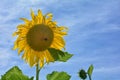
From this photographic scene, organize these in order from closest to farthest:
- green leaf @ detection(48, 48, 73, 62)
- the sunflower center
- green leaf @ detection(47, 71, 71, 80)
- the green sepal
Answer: green leaf @ detection(48, 48, 73, 62)
the sunflower center
green leaf @ detection(47, 71, 71, 80)
the green sepal

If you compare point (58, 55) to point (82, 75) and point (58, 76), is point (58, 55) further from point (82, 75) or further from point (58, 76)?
point (82, 75)

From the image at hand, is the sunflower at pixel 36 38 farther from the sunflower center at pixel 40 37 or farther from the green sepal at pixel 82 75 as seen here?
the green sepal at pixel 82 75

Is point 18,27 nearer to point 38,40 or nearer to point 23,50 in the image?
point 23,50

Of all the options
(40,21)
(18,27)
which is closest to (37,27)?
(40,21)

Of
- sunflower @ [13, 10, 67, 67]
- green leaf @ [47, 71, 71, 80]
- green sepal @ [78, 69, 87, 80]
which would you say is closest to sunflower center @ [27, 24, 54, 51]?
sunflower @ [13, 10, 67, 67]

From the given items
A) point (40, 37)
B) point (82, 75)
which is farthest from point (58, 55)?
point (82, 75)

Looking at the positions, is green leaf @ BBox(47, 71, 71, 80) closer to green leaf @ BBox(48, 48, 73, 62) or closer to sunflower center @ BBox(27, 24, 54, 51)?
green leaf @ BBox(48, 48, 73, 62)

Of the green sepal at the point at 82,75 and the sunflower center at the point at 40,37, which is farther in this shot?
the green sepal at the point at 82,75

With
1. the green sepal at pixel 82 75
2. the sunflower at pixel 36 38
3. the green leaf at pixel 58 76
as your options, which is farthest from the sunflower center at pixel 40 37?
the green sepal at pixel 82 75
